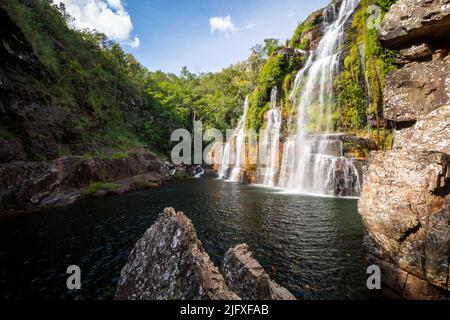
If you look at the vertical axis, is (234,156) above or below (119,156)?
above

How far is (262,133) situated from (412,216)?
24662 mm

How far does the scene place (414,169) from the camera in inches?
207

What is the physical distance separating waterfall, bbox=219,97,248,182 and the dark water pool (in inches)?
631

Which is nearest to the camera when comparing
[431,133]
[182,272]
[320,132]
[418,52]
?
[182,272]

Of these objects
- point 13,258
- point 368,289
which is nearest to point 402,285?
point 368,289

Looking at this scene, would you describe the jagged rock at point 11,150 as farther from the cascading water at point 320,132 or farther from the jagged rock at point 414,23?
the cascading water at point 320,132

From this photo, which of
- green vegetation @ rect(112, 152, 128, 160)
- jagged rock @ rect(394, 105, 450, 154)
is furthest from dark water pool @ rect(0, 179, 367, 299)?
green vegetation @ rect(112, 152, 128, 160)

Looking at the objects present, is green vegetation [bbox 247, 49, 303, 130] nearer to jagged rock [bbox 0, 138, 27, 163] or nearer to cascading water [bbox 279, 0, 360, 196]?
cascading water [bbox 279, 0, 360, 196]

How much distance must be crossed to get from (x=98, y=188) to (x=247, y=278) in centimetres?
1857

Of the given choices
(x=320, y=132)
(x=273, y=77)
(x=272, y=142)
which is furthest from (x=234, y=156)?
(x=320, y=132)

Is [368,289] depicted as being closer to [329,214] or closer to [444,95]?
[444,95]

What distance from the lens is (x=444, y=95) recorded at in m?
6.20

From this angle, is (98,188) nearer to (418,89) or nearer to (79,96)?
(79,96)

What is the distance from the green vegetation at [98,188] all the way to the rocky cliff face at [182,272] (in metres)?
15.9
